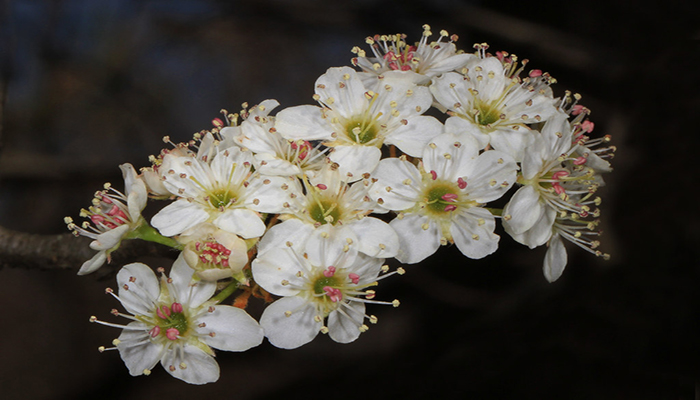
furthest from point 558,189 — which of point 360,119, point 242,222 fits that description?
point 242,222

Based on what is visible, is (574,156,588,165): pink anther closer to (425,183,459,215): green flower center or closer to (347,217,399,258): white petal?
(425,183,459,215): green flower center

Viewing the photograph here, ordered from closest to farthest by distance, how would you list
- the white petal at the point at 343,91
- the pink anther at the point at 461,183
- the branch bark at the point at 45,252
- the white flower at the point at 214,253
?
the white flower at the point at 214,253 → the pink anther at the point at 461,183 → the white petal at the point at 343,91 → the branch bark at the point at 45,252

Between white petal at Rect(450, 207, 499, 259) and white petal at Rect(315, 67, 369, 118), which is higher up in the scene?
white petal at Rect(315, 67, 369, 118)

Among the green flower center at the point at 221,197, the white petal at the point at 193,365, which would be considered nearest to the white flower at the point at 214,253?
the green flower center at the point at 221,197

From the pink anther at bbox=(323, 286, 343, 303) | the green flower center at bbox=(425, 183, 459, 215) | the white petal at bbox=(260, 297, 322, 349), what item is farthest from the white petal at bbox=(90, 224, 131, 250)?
the green flower center at bbox=(425, 183, 459, 215)

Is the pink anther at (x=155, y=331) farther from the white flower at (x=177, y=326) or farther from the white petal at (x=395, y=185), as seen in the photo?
the white petal at (x=395, y=185)

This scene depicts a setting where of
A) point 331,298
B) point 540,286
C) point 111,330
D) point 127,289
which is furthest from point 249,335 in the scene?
point 111,330

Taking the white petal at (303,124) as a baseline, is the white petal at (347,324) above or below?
below

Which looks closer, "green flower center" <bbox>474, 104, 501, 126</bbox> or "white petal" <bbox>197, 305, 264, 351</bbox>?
"white petal" <bbox>197, 305, 264, 351</bbox>

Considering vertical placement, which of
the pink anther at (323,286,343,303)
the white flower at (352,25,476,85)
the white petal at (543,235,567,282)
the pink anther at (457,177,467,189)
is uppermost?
the white flower at (352,25,476,85)
